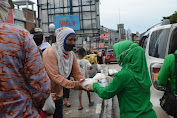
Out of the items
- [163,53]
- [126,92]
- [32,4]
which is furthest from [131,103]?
[32,4]

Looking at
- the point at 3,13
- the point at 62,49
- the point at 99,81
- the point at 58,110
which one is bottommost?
the point at 58,110

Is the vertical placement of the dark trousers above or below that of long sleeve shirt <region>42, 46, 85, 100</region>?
below

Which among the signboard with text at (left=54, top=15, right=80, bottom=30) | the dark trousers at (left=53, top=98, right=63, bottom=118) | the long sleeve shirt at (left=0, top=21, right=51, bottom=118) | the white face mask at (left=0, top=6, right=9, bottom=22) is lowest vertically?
the dark trousers at (left=53, top=98, right=63, bottom=118)

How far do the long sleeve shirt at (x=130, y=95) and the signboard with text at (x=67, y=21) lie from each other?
12572 mm

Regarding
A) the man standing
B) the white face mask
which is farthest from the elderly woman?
the white face mask

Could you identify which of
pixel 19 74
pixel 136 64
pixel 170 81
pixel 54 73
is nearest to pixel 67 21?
pixel 54 73

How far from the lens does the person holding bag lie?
2539 mm

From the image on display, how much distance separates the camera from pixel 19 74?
53.4 inches

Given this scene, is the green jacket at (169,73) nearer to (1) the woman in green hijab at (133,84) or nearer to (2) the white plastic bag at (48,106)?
(1) the woman in green hijab at (133,84)

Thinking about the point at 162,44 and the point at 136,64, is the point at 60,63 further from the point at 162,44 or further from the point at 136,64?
the point at 162,44

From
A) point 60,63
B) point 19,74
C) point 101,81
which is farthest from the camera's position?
point 60,63

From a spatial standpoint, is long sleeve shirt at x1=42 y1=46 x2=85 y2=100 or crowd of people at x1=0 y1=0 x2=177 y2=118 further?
long sleeve shirt at x1=42 y1=46 x2=85 y2=100

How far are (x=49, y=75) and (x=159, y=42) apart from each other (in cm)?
221

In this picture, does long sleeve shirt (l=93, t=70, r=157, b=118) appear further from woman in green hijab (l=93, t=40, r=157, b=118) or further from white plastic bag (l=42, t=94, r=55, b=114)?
white plastic bag (l=42, t=94, r=55, b=114)
